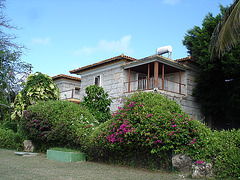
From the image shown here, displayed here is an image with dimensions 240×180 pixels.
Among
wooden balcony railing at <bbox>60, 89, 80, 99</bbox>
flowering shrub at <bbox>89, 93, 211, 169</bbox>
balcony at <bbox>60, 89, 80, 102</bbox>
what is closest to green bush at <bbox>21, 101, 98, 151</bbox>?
flowering shrub at <bbox>89, 93, 211, 169</bbox>

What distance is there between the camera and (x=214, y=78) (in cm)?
1695

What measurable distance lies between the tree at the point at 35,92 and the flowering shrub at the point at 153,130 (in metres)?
5.85

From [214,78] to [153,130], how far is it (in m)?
11.6

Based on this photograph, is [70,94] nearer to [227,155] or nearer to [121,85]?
[121,85]

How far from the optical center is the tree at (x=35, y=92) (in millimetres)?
12516

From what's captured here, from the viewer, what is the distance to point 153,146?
6.73 m

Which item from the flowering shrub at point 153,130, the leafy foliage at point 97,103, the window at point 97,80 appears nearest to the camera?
the flowering shrub at point 153,130

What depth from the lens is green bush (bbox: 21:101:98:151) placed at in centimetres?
939

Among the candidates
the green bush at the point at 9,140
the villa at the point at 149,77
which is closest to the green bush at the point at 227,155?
the green bush at the point at 9,140

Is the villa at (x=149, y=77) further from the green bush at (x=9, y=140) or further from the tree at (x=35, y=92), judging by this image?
the green bush at (x=9, y=140)

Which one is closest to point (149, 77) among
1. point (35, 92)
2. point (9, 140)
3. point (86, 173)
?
point (35, 92)

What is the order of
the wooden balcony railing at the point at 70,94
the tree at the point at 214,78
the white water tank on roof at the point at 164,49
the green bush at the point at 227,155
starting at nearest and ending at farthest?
the green bush at the point at 227,155 < the tree at the point at 214,78 < the white water tank on roof at the point at 164,49 < the wooden balcony railing at the point at 70,94

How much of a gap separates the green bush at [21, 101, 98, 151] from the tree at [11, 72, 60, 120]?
1428 mm

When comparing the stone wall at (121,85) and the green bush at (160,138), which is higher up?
the stone wall at (121,85)
